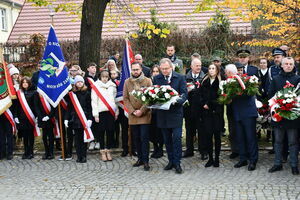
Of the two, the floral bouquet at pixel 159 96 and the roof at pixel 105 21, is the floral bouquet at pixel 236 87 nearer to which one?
the floral bouquet at pixel 159 96

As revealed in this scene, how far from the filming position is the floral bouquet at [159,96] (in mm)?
7641

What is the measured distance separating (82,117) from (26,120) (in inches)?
53.6

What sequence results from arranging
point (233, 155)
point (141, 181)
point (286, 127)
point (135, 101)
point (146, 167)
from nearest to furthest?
1. point (141, 181)
2. point (286, 127)
3. point (146, 167)
4. point (135, 101)
5. point (233, 155)

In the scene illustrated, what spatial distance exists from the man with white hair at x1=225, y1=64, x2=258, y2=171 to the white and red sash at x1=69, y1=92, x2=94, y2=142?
3.07 meters

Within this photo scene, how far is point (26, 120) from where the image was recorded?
9.35m

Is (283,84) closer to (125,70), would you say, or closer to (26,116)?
(125,70)

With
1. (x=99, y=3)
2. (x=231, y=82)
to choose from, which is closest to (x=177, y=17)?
(x=99, y=3)

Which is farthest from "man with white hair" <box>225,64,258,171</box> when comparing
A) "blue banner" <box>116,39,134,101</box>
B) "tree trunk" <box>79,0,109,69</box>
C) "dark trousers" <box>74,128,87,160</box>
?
"tree trunk" <box>79,0,109,69</box>

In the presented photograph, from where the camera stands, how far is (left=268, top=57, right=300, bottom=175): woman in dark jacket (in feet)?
25.0

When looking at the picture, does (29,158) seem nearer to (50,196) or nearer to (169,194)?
(50,196)

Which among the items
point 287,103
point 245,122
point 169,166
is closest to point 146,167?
point 169,166

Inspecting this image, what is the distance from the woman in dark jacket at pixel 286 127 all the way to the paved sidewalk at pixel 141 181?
0.72 feet

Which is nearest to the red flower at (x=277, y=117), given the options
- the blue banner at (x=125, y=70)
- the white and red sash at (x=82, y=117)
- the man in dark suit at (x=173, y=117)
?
the man in dark suit at (x=173, y=117)

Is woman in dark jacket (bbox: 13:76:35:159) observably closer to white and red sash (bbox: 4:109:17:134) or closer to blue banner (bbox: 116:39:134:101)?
white and red sash (bbox: 4:109:17:134)
